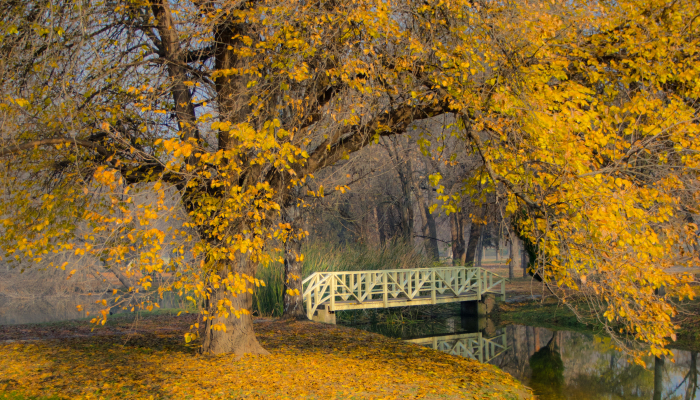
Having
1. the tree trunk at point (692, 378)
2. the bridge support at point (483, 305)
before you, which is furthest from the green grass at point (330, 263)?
the tree trunk at point (692, 378)

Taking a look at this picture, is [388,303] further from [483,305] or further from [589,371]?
[589,371]

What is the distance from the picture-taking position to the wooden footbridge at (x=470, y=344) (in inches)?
465

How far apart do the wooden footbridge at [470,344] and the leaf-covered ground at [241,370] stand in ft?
7.77

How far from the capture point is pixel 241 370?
699cm

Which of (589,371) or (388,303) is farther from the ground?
(388,303)

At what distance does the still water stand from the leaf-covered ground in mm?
2182

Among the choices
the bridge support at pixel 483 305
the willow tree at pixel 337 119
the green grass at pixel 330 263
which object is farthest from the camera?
the bridge support at pixel 483 305

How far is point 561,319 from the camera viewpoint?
15531 millimetres

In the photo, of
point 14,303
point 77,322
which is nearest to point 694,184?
point 77,322

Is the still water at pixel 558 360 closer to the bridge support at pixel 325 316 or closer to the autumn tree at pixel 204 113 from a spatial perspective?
the bridge support at pixel 325 316

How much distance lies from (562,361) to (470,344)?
88.6 inches

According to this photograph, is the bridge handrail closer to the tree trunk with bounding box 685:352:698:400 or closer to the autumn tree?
the autumn tree

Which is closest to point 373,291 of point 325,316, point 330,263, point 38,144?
point 330,263

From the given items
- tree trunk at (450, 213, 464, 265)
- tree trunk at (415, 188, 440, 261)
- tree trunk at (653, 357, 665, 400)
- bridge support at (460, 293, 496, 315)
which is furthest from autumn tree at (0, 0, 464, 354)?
tree trunk at (450, 213, 464, 265)
